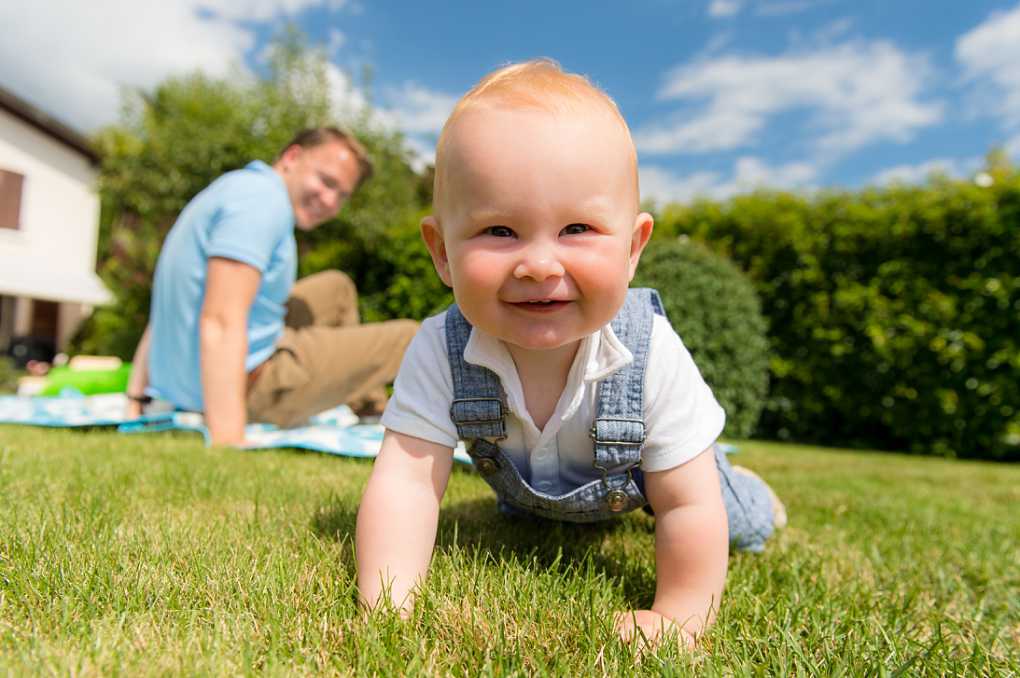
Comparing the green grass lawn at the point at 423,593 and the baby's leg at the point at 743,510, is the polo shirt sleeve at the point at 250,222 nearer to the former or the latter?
the green grass lawn at the point at 423,593

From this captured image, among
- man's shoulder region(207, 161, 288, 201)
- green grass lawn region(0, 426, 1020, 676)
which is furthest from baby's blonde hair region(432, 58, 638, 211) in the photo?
man's shoulder region(207, 161, 288, 201)

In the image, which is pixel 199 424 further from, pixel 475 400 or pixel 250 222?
pixel 475 400

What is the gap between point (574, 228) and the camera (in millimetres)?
1303

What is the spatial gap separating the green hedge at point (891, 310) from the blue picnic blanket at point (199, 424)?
5.30 m

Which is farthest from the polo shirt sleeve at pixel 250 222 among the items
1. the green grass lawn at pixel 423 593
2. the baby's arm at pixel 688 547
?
the baby's arm at pixel 688 547

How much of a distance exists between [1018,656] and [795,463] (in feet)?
12.8

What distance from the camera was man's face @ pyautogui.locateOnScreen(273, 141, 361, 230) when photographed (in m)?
4.13

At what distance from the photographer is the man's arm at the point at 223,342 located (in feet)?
11.3

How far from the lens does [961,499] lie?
3.76 meters

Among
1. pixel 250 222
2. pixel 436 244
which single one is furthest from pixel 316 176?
pixel 436 244

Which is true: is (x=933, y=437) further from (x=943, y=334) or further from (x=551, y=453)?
(x=551, y=453)

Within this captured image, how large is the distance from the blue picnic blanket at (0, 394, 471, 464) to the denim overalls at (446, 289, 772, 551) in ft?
4.90

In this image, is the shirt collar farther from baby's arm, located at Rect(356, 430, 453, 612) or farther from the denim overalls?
baby's arm, located at Rect(356, 430, 453, 612)

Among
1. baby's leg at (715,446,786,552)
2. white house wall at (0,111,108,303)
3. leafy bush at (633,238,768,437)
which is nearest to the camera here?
baby's leg at (715,446,786,552)
